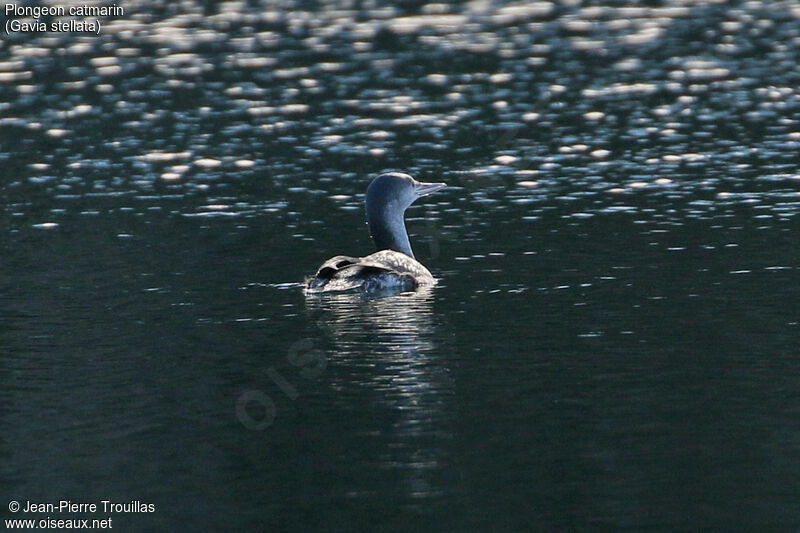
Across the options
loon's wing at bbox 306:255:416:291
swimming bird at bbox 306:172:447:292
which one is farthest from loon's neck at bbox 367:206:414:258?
loon's wing at bbox 306:255:416:291

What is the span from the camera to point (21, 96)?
39.3m

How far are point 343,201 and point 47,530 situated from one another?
576 inches

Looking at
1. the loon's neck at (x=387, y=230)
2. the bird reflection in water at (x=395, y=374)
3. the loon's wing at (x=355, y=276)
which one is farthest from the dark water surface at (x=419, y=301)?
the loon's neck at (x=387, y=230)

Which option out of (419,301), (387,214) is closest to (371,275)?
(419,301)

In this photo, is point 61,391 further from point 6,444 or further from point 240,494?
point 240,494

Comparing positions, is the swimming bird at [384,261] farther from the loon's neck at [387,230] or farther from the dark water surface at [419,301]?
the dark water surface at [419,301]

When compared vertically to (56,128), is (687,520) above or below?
above

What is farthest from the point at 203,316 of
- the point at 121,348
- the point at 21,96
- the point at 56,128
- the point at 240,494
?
the point at 21,96

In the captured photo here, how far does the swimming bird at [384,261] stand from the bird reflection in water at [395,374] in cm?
19

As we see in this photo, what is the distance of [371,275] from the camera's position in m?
19.1

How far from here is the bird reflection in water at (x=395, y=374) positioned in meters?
12.7

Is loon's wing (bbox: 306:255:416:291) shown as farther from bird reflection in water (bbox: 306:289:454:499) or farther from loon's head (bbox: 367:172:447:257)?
loon's head (bbox: 367:172:447:257)

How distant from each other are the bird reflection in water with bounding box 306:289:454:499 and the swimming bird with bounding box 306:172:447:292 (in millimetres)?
195

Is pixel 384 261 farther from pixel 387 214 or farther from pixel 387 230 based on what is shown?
pixel 387 214
